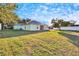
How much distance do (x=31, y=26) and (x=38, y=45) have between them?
0.65 ft

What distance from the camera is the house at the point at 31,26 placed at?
1.88 metres

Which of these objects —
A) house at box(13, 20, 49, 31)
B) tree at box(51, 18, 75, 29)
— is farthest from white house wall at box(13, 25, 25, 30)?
tree at box(51, 18, 75, 29)

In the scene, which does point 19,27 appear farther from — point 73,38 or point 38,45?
point 73,38

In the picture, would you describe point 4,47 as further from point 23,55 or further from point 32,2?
point 32,2

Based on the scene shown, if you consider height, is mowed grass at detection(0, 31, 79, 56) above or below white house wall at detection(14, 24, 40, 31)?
below

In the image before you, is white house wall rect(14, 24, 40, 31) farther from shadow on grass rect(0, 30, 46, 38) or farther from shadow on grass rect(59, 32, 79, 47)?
shadow on grass rect(59, 32, 79, 47)

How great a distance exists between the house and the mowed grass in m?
0.05

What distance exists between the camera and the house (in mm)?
1875

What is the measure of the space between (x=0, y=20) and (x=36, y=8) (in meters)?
0.37

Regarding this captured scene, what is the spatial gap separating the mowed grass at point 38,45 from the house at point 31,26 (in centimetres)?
5

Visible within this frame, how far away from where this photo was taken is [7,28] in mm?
1887

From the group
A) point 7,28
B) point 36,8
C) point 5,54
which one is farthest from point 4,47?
point 36,8

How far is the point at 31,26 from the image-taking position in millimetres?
1901

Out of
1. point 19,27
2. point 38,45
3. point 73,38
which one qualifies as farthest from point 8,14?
point 73,38
